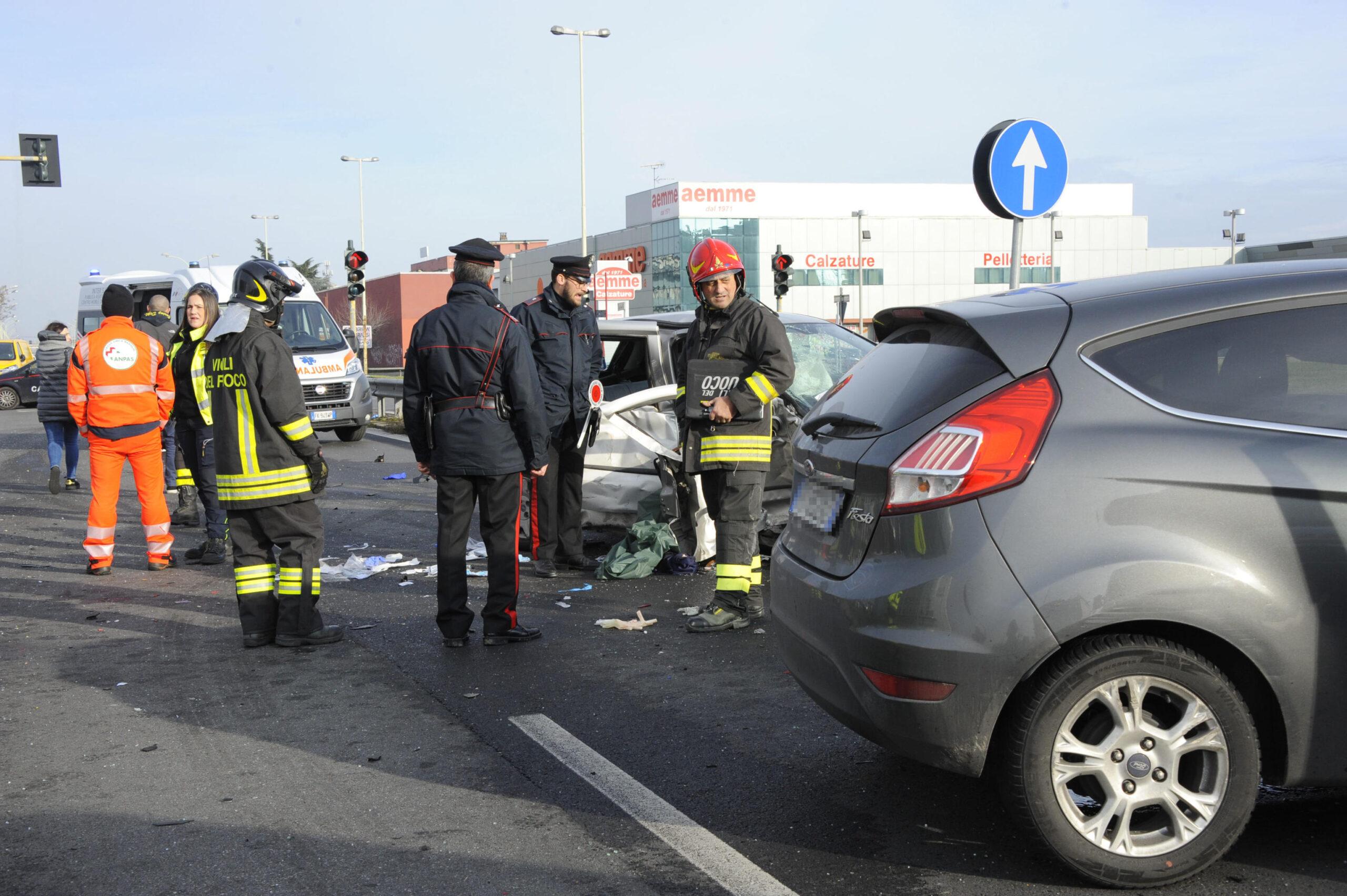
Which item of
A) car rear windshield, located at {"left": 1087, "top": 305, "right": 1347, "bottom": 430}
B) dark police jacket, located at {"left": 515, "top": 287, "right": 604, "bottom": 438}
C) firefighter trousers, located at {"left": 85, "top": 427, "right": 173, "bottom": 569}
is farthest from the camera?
firefighter trousers, located at {"left": 85, "top": 427, "right": 173, "bottom": 569}

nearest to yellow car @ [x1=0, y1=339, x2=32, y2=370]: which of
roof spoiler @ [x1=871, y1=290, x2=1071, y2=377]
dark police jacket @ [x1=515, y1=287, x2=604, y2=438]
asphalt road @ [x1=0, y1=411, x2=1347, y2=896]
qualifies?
dark police jacket @ [x1=515, y1=287, x2=604, y2=438]

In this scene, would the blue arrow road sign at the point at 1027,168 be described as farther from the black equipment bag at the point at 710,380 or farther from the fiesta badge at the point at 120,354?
the fiesta badge at the point at 120,354

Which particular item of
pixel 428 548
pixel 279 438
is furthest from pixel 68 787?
pixel 428 548

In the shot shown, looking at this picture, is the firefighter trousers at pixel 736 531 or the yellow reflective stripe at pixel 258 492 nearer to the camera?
the yellow reflective stripe at pixel 258 492

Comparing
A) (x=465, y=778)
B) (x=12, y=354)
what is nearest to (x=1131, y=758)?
(x=465, y=778)

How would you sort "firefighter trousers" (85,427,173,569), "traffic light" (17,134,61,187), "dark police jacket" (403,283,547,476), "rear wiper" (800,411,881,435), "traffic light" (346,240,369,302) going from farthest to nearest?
"traffic light" (17,134,61,187), "traffic light" (346,240,369,302), "firefighter trousers" (85,427,173,569), "dark police jacket" (403,283,547,476), "rear wiper" (800,411,881,435)

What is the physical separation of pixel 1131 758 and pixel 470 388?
3890mm

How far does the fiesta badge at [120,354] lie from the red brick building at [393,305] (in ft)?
242

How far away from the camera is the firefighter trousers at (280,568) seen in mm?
6418

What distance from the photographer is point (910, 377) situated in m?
3.71

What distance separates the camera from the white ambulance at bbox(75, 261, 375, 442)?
1892 centimetres

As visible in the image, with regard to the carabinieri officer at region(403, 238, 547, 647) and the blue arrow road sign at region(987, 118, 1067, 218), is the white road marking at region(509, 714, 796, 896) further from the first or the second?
the blue arrow road sign at region(987, 118, 1067, 218)

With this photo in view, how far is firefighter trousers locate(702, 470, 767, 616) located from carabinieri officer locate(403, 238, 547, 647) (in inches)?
38.2

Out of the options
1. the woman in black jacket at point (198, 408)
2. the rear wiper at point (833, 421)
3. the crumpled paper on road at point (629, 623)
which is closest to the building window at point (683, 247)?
the woman in black jacket at point (198, 408)
